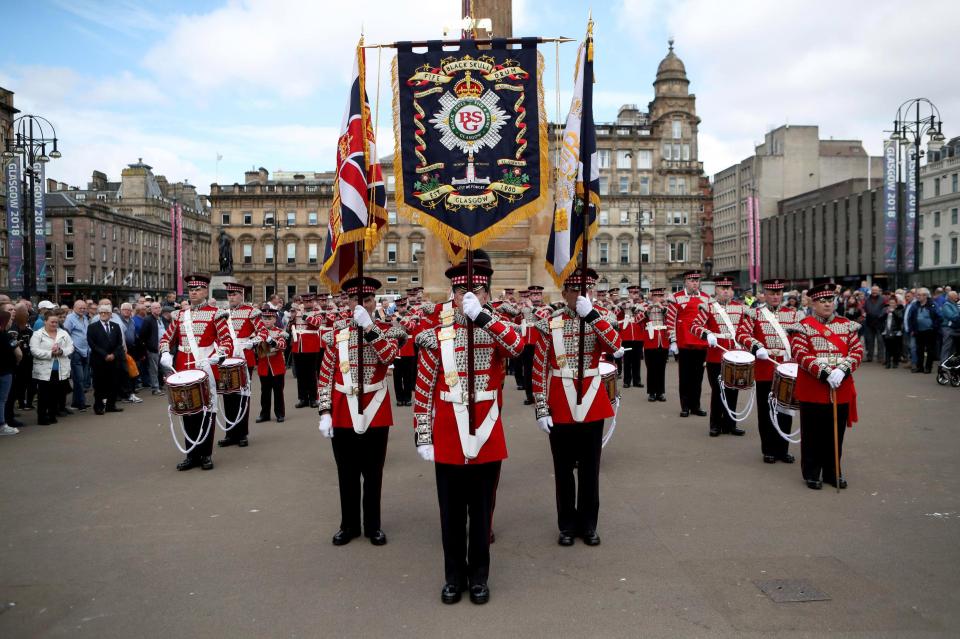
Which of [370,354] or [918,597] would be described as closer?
[918,597]

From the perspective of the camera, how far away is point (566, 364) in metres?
6.36

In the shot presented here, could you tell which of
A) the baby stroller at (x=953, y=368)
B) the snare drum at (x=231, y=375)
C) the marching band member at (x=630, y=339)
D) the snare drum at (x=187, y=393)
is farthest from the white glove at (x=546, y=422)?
the baby stroller at (x=953, y=368)

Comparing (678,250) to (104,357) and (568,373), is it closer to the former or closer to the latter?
(104,357)

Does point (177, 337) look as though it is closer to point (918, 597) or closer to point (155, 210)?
point (918, 597)

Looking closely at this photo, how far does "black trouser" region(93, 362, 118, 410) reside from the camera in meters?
14.1

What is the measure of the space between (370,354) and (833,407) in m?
4.93

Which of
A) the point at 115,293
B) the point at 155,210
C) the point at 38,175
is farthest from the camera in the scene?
the point at 155,210

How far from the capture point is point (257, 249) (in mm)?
91812

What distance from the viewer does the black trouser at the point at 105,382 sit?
14141 mm

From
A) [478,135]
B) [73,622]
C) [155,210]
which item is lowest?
[73,622]

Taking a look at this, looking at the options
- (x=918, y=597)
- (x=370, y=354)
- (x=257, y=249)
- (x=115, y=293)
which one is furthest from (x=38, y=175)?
(x=257, y=249)

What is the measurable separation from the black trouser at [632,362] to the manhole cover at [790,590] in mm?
11591

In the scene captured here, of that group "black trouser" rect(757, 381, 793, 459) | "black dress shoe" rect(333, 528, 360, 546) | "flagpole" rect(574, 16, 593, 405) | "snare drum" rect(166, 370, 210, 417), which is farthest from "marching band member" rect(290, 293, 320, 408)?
"flagpole" rect(574, 16, 593, 405)

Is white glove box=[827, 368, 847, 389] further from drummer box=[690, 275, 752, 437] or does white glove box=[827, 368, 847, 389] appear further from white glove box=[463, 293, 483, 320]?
white glove box=[463, 293, 483, 320]
